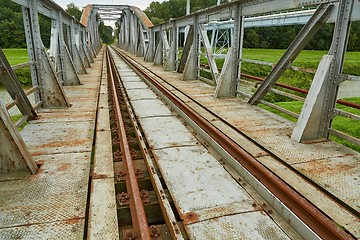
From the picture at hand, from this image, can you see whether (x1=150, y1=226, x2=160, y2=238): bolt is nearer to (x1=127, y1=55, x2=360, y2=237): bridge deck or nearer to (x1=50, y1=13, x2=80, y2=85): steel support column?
(x1=127, y1=55, x2=360, y2=237): bridge deck

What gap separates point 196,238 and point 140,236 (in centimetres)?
49

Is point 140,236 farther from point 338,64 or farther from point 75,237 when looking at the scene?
point 338,64

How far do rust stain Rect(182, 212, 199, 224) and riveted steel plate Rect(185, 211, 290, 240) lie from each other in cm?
5

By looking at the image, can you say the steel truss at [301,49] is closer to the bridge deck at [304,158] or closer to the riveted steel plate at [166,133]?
the bridge deck at [304,158]

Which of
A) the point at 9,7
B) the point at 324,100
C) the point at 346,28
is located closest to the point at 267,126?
the point at 324,100

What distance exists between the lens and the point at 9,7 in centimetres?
5200

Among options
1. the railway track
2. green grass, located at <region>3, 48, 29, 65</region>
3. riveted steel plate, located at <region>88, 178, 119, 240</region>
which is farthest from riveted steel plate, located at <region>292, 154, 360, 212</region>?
green grass, located at <region>3, 48, 29, 65</region>

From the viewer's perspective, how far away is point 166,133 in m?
5.01

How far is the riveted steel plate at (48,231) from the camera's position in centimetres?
235

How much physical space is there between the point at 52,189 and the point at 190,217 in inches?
61.7

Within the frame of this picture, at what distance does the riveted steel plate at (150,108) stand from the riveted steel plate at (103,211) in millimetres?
3102

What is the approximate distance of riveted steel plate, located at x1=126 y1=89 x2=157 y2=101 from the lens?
26.4 feet

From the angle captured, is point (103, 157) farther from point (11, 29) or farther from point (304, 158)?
point (11, 29)

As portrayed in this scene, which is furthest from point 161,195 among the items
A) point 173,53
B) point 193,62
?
point 173,53
